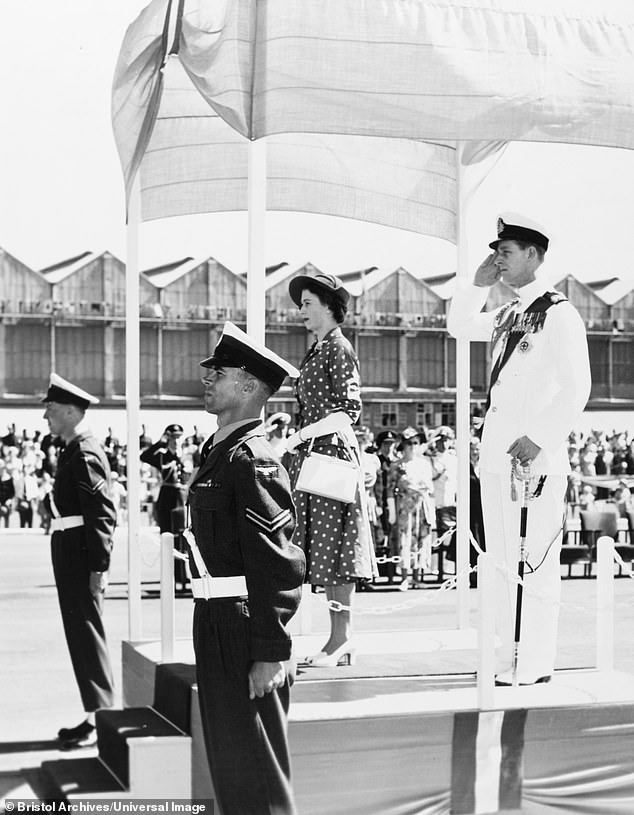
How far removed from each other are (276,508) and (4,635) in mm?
8259

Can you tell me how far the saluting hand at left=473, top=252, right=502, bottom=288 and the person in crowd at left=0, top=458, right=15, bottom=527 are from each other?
20.9 meters

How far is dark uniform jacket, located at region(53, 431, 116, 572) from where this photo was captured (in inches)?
293

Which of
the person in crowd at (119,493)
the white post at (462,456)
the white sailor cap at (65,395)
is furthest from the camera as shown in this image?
the person in crowd at (119,493)

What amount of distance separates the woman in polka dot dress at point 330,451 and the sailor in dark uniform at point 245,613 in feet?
6.26

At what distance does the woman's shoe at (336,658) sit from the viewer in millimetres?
6703

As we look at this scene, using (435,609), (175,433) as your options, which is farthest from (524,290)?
(175,433)

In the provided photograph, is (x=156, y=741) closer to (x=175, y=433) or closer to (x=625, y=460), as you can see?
(x=175, y=433)

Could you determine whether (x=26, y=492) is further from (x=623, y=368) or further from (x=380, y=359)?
(x=623, y=368)

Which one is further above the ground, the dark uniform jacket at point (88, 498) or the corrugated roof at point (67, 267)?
the corrugated roof at point (67, 267)

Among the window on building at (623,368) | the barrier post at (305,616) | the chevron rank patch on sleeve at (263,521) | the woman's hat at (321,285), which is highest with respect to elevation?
the window on building at (623,368)

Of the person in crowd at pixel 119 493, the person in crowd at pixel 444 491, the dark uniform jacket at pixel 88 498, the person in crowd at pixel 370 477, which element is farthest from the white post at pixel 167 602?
the person in crowd at pixel 119 493

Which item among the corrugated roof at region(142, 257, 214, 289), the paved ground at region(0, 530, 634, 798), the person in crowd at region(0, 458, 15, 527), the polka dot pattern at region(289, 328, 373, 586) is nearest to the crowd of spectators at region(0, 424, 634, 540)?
the person in crowd at region(0, 458, 15, 527)

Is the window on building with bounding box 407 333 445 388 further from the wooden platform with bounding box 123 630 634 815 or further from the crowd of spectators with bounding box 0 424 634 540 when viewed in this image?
the wooden platform with bounding box 123 630 634 815

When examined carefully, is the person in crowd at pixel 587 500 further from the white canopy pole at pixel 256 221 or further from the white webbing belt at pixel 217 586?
the white webbing belt at pixel 217 586
